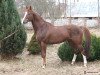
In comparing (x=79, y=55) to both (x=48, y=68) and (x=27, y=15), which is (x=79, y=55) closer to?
(x=48, y=68)

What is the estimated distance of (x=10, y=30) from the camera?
10.3 meters

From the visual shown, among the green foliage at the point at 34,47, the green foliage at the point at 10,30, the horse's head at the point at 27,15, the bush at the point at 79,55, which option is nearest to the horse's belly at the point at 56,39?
the bush at the point at 79,55

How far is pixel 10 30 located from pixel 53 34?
200 cm

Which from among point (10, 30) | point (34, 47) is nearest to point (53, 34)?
point (10, 30)

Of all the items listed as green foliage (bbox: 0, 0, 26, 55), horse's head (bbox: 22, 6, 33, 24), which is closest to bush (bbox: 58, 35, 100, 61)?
green foliage (bbox: 0, 0, 26, 55)

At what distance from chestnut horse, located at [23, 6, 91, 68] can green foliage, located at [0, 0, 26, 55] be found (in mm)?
1554

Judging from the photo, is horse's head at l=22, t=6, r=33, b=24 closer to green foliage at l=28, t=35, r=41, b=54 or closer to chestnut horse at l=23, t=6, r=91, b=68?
chestnut horse at l=23, t=6, r=91, b=68

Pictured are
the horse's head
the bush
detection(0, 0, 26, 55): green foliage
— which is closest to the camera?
the horse's head

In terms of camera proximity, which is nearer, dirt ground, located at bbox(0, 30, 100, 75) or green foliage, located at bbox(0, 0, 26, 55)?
dirt ground, located at bbox(0, 30, 100, 75)

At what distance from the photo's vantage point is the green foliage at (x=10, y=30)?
10305 millimetres

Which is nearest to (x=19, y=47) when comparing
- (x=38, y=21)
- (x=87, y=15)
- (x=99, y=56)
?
(x=38, y=21)

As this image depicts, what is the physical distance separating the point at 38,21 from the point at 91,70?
2201mm

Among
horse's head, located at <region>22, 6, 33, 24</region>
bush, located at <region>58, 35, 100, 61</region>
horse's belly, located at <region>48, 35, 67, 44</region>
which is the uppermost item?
horse's head, located at <region>22, 6, 33, 24</region>

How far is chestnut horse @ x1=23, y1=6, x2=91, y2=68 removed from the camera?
8844 millimetres
